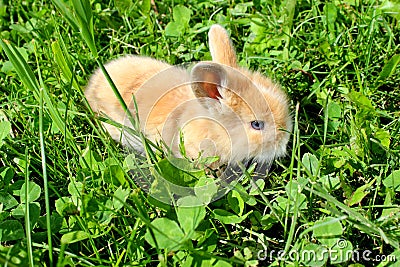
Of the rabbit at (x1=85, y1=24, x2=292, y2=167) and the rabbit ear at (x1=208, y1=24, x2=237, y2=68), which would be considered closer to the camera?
the rabbit at (x1=85, y1=24, x2=292, y2=167)

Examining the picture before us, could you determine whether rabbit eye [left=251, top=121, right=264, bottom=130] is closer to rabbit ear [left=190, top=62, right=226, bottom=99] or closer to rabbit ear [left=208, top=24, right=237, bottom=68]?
rabbit ear [left=190, top=62, right=226, bottom=99]

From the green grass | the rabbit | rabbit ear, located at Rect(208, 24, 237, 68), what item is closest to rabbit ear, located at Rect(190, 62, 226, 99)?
the rabbit

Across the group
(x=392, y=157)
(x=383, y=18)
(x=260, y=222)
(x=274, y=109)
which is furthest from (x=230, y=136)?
(x=383, y=18)

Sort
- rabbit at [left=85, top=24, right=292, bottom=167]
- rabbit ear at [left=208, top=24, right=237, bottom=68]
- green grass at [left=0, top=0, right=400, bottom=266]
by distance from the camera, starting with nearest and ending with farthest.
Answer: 1. green grass at [left=0, top=0, right=400, bottom=266]
2. rabbit at [left=85, top=24, right=292, bottom=167]
3. rabbit ear at [left=208, top=24, right=237, bottom=68]

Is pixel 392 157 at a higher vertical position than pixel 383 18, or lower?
lower

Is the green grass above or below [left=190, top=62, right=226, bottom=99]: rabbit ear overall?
below

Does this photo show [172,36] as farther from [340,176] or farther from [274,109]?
[340,176]

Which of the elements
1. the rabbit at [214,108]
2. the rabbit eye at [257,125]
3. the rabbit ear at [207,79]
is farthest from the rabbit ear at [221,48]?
the rabbit eye at [257,125]

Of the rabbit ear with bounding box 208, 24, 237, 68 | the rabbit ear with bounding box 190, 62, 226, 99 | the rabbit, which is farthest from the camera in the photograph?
the rabbit ear with bounding box 208, 24, 237, 68
